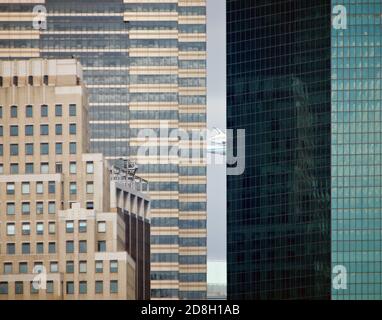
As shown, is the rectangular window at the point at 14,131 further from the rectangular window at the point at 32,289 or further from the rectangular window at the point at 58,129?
the rectangular window at the point at 32,289

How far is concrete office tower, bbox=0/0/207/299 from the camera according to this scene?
67.8 m

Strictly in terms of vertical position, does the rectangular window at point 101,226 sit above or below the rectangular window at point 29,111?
below

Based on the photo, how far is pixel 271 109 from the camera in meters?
65.9

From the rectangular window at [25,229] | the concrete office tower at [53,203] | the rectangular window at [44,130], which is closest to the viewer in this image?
the rectangular window at [25,229]

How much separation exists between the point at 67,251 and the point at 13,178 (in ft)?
14.2

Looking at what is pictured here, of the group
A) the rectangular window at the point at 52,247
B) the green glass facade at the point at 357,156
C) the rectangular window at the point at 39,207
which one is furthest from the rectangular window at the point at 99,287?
the green glass facade at the point at 357,156

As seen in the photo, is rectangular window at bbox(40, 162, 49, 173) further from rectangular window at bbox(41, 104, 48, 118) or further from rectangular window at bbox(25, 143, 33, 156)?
rectangular window at bbox(41, 104, 48, 118)

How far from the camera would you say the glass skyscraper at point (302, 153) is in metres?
64.0

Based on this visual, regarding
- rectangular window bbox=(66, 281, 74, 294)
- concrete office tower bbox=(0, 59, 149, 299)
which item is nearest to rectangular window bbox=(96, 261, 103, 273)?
concrete office tower bbox=(0, 59, 149, 299)

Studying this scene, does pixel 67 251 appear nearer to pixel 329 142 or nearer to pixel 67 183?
pixel 67 183

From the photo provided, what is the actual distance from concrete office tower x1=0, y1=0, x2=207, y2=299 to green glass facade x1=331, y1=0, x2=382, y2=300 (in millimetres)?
9794

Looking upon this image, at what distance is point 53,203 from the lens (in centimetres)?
5472

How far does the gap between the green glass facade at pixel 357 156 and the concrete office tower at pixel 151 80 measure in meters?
9.79

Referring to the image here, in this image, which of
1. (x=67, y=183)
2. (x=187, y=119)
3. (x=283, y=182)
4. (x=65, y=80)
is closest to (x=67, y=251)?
(x=67, y=183)
